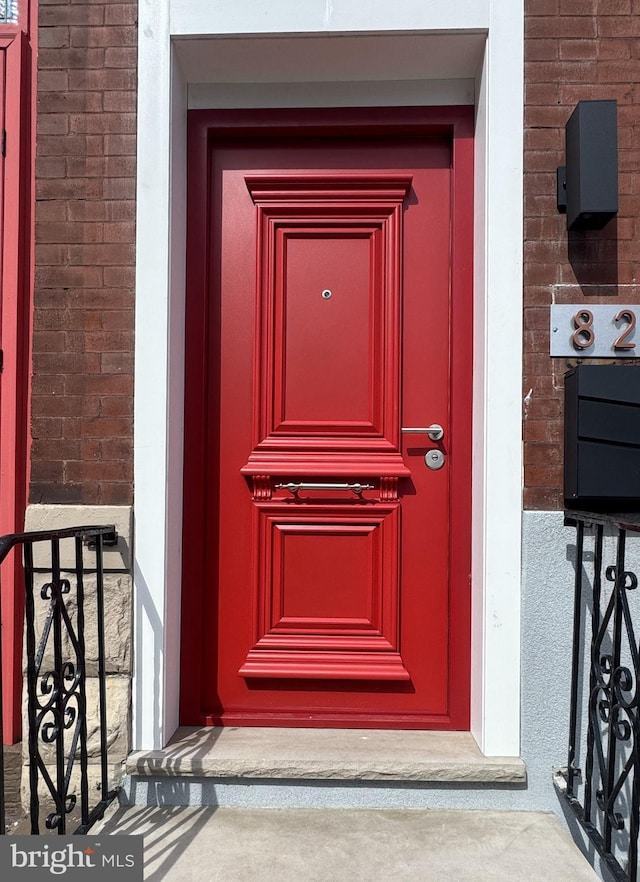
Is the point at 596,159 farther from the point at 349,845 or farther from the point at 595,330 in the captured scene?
the point at 349,845

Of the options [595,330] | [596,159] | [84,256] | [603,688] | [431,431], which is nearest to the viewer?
[603,688]

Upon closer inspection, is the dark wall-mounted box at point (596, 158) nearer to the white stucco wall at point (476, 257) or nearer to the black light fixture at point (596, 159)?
the black light fixture at point (596, 159)

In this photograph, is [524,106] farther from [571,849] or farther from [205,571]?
[571,849]

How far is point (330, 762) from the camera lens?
253cm

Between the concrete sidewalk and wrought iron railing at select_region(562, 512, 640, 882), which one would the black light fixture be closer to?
wrought iron railing at select_region(562, 512, 640, 882)

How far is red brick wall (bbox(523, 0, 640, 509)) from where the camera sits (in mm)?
2609

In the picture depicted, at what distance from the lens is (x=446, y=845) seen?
7.62 feet

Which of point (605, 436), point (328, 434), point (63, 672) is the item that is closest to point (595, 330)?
point (605, 436)

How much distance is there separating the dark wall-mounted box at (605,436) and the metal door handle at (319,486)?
858 mm

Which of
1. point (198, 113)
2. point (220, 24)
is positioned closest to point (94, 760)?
point (198, 113)

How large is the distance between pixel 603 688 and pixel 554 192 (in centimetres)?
180

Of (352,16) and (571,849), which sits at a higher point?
(352,16)

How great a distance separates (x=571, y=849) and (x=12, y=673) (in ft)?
7.28

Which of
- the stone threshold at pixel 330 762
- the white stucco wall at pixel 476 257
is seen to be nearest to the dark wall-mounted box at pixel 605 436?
the white stucco wall at pixel 476 257
